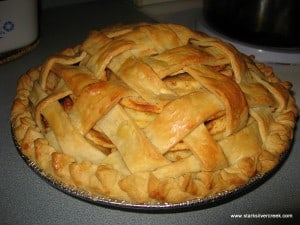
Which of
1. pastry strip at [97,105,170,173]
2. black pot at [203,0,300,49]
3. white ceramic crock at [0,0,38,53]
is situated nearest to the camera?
pastry strip at [97,105,170,173]

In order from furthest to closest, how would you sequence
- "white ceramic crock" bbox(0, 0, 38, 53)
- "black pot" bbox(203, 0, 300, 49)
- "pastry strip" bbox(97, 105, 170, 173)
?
"white ceramic crock" bbox(0, 0, 38, 53), "black pot" bbox(203, 0, 300, 49), "pastry strip" bbox(97, 105, 170, 173)

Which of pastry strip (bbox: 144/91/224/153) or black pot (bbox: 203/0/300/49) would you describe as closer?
pastry strip (bbox: 144/91/224/153)

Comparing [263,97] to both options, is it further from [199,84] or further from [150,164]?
[150,164]

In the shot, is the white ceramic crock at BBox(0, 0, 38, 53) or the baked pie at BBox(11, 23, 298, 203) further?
the white ceramic crock at BBox(0, 0, 38, 53)

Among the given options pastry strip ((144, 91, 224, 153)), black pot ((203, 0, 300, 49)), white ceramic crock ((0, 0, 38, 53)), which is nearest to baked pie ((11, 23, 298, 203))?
pastry strip ((144, 91, 224, 153))

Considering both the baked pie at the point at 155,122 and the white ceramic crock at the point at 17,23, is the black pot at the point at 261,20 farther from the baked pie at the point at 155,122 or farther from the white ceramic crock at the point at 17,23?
the white ceramic crock at the point at 17,23

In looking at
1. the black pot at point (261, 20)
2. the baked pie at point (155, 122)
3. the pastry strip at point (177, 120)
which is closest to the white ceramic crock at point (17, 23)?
the baked pie at point (155, 122)

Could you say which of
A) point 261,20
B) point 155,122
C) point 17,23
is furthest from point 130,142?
point 17,23

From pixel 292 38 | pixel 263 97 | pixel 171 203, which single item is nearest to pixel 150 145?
pixel 171 203

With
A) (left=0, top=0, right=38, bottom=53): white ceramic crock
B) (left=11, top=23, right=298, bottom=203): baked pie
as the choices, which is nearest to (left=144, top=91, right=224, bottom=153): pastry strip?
(left=11, top=23, right=298, bottom=203): baked pie

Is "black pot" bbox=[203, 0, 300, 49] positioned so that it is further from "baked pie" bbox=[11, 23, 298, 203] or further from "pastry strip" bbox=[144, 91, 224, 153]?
"pastry strip" bbox=[144, 91, 224, 153]
